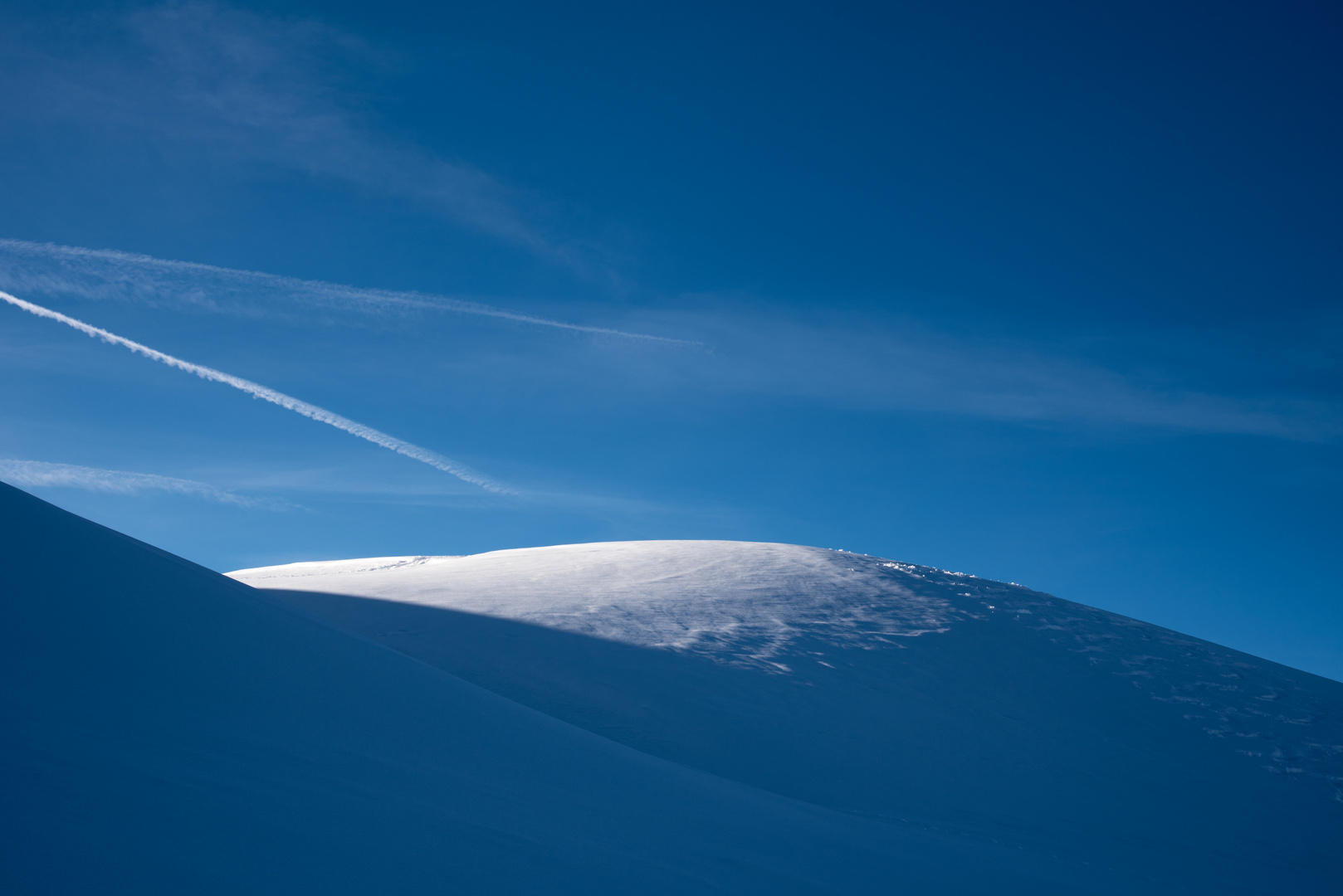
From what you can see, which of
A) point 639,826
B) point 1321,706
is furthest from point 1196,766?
point 639,826

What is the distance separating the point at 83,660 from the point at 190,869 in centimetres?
198

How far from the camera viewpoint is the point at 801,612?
1261 cm

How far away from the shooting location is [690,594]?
42.7 ft

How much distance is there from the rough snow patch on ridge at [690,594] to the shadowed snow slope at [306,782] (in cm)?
455

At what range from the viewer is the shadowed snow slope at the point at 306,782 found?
249cm

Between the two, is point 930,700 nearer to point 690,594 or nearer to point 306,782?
point 690,594

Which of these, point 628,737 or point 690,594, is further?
point 690,594

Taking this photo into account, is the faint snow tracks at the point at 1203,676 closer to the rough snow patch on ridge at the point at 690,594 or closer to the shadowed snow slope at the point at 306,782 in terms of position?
the rough snow patch on ridge at the point at 690,594

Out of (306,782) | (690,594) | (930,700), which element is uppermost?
(690,594)

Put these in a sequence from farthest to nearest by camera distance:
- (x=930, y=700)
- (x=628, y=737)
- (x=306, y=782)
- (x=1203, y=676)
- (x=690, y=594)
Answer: (x=690, y=594) → (x=1203, y=676) → (x=930, y=700) → (x=628, y=737) → (x=306, y=782)

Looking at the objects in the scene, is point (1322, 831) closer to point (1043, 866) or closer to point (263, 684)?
point (1043, 866)

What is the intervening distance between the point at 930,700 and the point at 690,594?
14.4 feet

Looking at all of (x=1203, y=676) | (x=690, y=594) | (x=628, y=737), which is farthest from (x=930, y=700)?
(x=1203, y=676)

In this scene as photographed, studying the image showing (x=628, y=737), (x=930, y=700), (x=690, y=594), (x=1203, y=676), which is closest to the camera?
(x=628, y=737)
